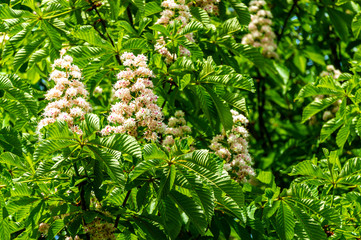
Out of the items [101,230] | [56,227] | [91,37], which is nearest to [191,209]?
[101,230]

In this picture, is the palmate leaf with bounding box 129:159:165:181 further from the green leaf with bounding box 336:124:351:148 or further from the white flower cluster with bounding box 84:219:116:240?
the green leaf with bounding box 336:124:351:148

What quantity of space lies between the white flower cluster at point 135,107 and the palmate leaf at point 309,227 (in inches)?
34.5

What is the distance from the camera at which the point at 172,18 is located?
3176 millimetres

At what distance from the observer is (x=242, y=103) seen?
2889 mm

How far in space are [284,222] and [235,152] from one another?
64cm

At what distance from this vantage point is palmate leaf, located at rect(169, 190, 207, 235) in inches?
86.7

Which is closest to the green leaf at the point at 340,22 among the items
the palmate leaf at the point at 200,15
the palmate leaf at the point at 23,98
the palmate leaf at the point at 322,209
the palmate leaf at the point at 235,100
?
the palmate leaf at the point at 200,15

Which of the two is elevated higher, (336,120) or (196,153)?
(196,153)

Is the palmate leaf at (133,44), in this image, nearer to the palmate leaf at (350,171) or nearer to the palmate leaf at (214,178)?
the palmate leaf at (214,178)

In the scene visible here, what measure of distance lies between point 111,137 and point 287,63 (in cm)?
401

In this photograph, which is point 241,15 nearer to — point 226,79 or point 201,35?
point 201,35

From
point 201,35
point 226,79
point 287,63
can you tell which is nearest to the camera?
point 226,79

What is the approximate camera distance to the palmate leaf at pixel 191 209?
7.22 ft

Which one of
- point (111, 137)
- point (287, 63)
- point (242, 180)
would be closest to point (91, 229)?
point (111, 137)
